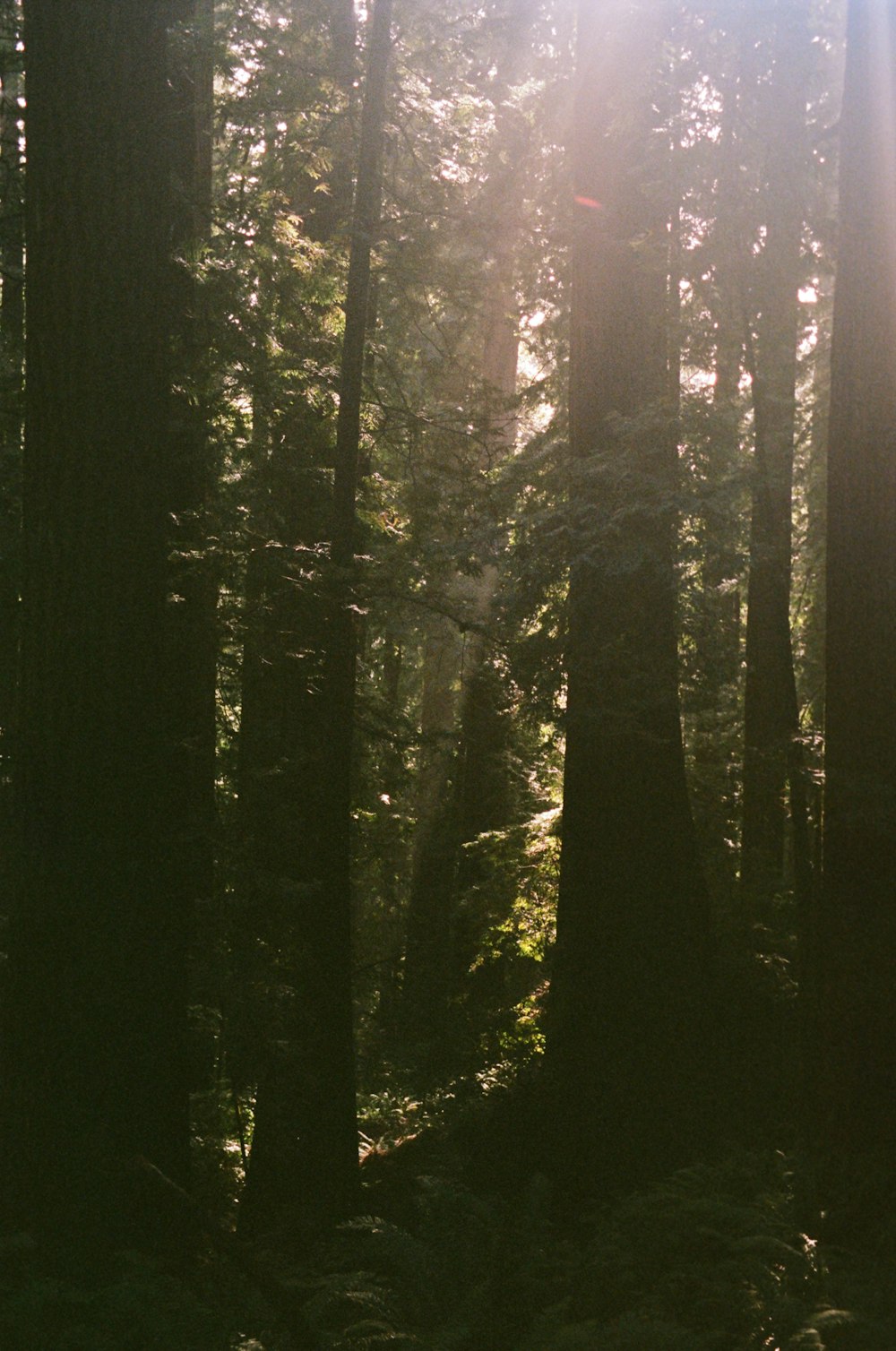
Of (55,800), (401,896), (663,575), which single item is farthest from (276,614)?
(401,896)

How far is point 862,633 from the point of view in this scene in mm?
6848

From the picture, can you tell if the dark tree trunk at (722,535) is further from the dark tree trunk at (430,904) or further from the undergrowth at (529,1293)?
the dark tree trunk at (430,904)

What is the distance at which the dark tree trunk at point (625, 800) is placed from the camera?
8750 mm

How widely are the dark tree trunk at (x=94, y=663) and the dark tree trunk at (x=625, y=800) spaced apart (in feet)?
12.0

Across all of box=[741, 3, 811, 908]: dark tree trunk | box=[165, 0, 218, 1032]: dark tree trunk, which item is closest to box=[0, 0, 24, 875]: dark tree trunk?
box=[165, 0, 218, 1032]: dark tree trunk

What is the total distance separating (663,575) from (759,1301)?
5074mm

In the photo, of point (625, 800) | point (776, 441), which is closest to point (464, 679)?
point (776, 441)

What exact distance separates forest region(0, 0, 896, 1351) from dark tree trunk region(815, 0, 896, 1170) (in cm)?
3

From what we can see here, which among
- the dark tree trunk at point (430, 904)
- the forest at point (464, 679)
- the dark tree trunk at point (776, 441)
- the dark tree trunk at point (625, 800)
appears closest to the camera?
the forest at point (464, 679)

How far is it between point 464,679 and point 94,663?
360 inches

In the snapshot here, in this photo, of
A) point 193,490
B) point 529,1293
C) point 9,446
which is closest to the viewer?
point 529,1293

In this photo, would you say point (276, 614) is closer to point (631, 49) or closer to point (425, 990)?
point (631, 49)

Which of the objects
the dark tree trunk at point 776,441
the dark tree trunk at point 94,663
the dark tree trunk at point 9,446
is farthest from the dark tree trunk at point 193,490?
the dark tree trunk at point 776,441

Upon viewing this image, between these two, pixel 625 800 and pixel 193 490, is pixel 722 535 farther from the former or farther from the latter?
pixel 193 490
